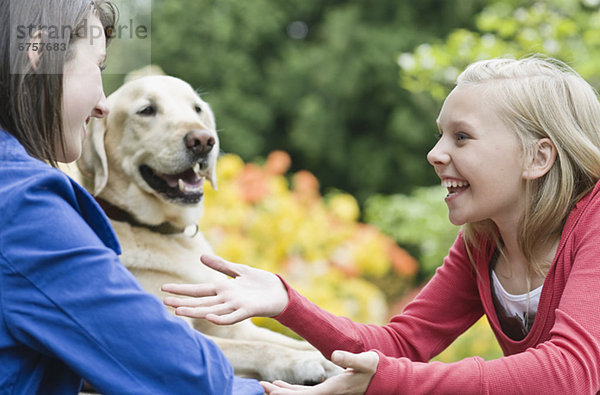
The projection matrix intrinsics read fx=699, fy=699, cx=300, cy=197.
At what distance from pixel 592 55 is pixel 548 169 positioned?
4.96 metres

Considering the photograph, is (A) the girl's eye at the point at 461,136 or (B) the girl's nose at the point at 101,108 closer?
(B) the girl's nose at the point at 101,108

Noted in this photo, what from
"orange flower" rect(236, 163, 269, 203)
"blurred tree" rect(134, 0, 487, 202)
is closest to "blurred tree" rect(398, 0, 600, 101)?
"orange flower" rect(236, 163, 269, 203)

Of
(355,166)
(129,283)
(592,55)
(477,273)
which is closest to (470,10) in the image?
(355,166)

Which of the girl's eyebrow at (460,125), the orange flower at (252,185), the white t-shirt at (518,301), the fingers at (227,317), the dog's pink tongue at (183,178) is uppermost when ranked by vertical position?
the girl's eyebrow at (460,125)

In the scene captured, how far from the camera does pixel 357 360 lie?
1.47m

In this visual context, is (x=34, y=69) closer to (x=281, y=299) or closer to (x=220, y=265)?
(x=220, y=265)

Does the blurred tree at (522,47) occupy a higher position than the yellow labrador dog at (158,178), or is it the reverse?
the blurred tree at (522,47)

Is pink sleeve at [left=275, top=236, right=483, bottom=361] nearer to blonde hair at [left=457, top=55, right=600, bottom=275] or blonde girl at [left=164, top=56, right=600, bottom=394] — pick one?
blonde girl at [left=164, top=56, right=600, bottom=394]

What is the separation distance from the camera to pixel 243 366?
2.20 meters

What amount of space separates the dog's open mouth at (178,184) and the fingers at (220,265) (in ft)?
2.80

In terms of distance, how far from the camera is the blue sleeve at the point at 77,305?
1.16 meters

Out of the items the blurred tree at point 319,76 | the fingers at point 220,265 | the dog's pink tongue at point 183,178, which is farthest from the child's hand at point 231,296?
the blurred tree at point 319,76

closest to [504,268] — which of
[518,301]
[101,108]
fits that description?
[518,301]

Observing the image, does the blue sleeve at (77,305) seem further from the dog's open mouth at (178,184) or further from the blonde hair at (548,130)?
the dog's open mouth at (178,184)
